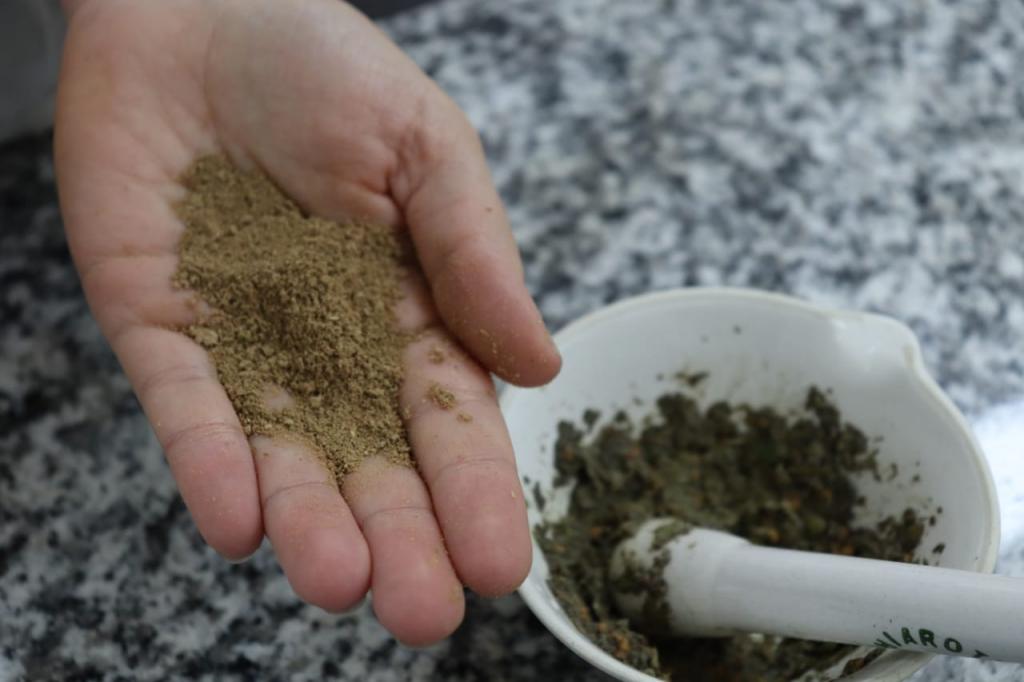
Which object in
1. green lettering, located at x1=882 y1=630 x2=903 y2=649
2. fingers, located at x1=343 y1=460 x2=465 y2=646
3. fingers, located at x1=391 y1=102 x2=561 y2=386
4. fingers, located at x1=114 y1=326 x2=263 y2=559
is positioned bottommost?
fingers, located at x1=114 y1=326 x2=263 y2=559

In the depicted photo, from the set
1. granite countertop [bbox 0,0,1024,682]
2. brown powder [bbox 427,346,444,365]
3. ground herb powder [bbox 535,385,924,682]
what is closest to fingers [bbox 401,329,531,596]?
brown powder [bbox 427,346,444,365]

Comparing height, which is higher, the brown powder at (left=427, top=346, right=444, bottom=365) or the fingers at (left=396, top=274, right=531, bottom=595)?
the brown powder at (left=427, top=346, right=444, bottom=365)

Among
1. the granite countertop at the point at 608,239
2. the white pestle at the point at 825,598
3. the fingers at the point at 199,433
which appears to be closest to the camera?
the white pestle at the point at 825,598

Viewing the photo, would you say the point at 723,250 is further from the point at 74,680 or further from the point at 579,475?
the point at 74,680

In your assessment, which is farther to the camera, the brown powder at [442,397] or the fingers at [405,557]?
the brown powder at [442,397]

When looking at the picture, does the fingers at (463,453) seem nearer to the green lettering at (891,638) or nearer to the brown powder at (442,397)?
the brown powder at (442,397)

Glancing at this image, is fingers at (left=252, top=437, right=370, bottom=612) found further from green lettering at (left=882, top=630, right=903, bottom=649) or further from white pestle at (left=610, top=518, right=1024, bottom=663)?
→ green lettering at (left=882, top=630, right=903, bottom=649)

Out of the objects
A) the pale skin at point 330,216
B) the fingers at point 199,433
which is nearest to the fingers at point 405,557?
the pale skin at point 330,216
